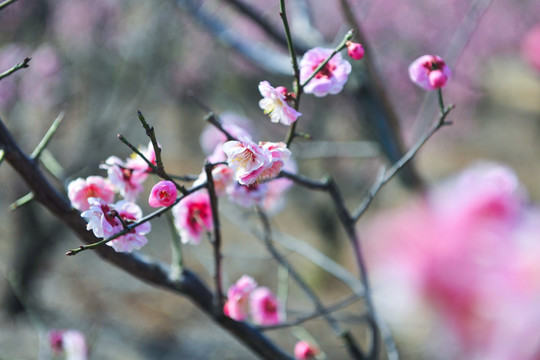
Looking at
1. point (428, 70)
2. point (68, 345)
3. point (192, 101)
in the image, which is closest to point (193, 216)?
point (428, 70)

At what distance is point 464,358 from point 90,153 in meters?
3.37

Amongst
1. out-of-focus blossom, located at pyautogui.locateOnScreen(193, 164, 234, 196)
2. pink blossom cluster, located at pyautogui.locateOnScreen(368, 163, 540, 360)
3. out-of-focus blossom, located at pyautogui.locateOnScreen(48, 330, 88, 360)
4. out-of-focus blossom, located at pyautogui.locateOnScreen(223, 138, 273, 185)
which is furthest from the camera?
out-of-focus blossom, located at pyautogui.locateOnScreen(48, 330, 88, 360)

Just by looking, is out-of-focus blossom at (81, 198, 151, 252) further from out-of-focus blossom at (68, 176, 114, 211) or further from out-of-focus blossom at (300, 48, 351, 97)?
out-of-focus blossom at (300, 48, 351, 97)

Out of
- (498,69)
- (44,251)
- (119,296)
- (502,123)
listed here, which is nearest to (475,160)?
(502,123)

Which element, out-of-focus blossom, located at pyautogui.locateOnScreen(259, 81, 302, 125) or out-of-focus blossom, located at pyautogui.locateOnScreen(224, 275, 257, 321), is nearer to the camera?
out-of-focus blossom, located at pyautogui.locateOnScreen(259, 81, 302, 125)

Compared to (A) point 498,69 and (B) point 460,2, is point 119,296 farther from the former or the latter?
(A) point 498,69

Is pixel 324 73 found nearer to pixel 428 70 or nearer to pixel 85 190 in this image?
pixel 428 70

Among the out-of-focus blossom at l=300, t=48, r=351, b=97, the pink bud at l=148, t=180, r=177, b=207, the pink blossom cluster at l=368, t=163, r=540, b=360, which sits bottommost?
the pink blossom cluster at l=368, t=163, r=540, b=360

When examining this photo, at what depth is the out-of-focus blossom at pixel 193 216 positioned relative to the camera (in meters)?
1.01

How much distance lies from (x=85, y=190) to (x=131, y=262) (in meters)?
0.16

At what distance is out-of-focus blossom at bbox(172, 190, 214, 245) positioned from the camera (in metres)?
1.01

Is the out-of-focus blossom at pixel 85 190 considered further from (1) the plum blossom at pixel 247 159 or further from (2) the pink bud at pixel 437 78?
(2) the pink bud at pixel 437 78

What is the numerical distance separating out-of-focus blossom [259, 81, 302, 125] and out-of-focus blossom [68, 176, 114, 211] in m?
0.33

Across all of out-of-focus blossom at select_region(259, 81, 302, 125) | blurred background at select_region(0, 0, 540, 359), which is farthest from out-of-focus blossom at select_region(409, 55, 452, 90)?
blurred background at select_region(0, 0, 540, 359)
